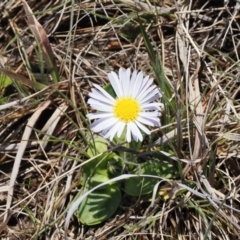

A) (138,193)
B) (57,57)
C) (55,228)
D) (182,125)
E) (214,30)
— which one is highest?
(214,30)

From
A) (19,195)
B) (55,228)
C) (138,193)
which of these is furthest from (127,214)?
(19,195)

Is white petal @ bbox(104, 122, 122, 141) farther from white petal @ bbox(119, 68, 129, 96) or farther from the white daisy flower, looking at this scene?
Answer: white petal @ bbox(119, 68, 129, 96)

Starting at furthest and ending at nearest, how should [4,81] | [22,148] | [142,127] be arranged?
[4,81], [22,148], [142,127]

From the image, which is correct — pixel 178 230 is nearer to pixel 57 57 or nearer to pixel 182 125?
pixel 182 125

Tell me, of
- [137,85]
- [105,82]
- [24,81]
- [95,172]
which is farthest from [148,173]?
[24,81]

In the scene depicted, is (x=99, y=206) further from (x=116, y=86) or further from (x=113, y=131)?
(x=116, y=86)

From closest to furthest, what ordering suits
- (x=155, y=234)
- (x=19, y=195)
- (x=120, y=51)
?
(x=155, y=234) → (x=19, y=195) → (x=120, y=51)

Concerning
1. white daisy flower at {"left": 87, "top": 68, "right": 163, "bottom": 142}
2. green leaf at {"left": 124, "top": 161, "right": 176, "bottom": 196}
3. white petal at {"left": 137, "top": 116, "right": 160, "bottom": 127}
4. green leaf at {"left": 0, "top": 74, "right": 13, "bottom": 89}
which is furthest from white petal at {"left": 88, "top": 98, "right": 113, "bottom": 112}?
green leaf at {"left": 0, "top": 74, "right": 13, "bottom": 89}

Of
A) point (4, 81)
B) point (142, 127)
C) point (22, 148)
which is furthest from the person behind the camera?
point (4, 81)
